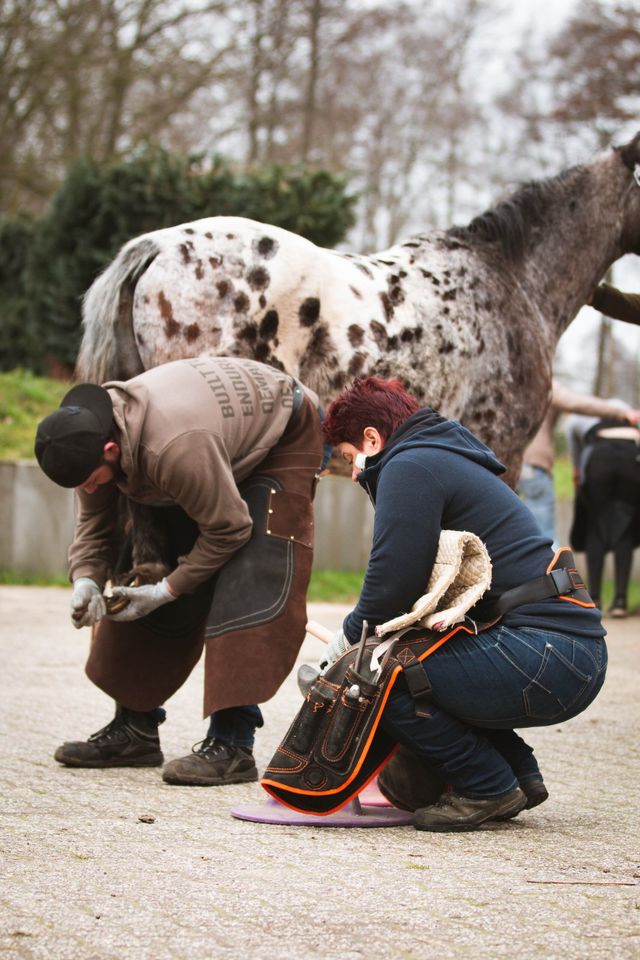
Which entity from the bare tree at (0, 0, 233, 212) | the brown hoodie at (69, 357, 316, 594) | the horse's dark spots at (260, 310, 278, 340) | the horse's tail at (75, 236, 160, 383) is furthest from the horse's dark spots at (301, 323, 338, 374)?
the bare tree at (0, 0, 233, 212)

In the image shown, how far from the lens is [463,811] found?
3.71m

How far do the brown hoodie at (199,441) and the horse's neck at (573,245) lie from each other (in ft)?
7.53

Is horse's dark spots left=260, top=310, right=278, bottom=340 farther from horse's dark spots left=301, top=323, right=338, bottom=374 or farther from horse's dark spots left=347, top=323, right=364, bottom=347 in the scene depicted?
horse's dark spots left=347, top=323, right=364, bottom=347

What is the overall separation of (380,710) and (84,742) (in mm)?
1531

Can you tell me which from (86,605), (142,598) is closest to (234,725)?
(142,598)

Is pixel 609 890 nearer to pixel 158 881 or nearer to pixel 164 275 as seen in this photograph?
pixel 158 881

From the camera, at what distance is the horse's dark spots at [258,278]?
17.4 feet

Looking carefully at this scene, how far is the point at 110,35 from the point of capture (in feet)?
63.4

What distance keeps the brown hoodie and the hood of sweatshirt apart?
548 millimetres

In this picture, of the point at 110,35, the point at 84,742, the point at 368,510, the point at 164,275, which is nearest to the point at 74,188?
the point at 368,510

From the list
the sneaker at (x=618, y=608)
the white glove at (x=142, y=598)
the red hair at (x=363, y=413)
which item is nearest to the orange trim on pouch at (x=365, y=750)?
the red hair at (x=363, y=413)

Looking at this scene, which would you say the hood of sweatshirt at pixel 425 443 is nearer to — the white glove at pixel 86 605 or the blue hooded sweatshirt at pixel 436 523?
the blue hooded sweatshirt at pixel 436 523

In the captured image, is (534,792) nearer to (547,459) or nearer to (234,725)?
(234,725)

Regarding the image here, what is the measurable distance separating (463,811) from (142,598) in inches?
53.2
